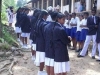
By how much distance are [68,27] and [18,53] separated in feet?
9.56

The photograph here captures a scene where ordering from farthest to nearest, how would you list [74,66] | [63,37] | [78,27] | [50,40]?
[78,27] < [74,66] < [50,40] < [63,37]

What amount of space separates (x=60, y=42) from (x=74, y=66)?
9.53ft

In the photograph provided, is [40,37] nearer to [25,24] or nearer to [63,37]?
[63,37]

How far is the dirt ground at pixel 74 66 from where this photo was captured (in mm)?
7113

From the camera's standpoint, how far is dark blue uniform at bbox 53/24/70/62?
5113mm

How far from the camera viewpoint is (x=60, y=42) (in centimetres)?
519

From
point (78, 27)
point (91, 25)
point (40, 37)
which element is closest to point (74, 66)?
point (91, 25)

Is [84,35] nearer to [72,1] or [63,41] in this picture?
[63,41]

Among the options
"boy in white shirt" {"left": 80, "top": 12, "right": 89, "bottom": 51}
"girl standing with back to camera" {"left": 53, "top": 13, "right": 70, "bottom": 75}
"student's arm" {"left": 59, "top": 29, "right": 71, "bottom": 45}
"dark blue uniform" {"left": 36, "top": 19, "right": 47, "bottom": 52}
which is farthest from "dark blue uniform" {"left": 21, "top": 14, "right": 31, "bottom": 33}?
"student's arm" {"left": 59, "top": 29, "right": 71, "bottom": 45}

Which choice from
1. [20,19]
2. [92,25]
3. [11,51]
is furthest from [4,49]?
[92,25]

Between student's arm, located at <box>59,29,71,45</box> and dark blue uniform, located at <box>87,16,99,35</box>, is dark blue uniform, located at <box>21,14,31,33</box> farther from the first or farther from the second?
student's arm, located at <box>59,29,71,45</box>

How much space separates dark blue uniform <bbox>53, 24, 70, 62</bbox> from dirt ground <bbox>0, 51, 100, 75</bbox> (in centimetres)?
193

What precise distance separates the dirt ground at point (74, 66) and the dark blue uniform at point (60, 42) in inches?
76.2

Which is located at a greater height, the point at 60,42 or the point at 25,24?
the point at 25,24
